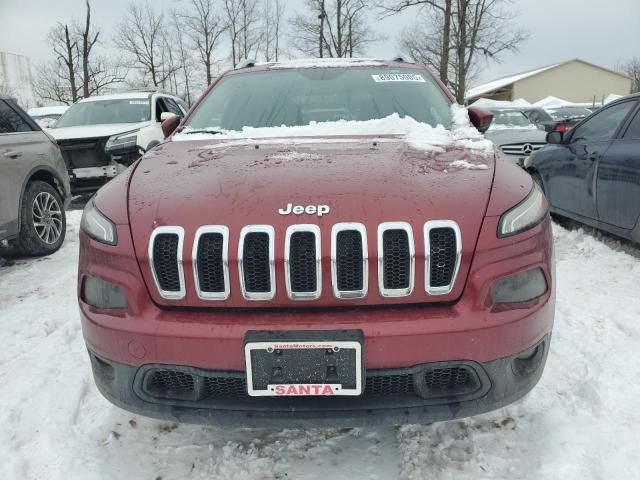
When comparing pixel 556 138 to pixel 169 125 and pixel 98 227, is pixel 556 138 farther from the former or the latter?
pixel 98 227

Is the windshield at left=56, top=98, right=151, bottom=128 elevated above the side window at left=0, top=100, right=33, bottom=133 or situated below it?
below

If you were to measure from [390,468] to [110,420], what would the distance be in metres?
1.33

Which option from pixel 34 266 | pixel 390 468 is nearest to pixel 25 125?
pixel 34 266

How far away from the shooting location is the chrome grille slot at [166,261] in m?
1.84

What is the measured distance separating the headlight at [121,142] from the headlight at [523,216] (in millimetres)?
7241

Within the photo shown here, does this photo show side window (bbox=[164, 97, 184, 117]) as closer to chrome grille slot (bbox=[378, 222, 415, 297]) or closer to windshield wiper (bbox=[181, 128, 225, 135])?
windshield wiper (bbox=[181, 128, 225, 135])

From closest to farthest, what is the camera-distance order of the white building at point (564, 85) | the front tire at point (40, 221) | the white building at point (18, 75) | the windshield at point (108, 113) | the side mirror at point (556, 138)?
the front tire at point (40, 221) → the side mirror at point (556, 138) → the windshield at point (108, 113) → the white building at point (18, 75) → the white building at point (564, 85)

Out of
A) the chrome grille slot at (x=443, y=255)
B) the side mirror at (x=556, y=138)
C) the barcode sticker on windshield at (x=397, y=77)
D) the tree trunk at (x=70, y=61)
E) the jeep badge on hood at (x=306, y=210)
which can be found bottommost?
the side mirror at (x=556, y=138)

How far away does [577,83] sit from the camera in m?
57.7

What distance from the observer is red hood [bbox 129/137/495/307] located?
181 cm

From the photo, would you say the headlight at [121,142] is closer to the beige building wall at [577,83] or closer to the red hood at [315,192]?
the red hood at [315,192]

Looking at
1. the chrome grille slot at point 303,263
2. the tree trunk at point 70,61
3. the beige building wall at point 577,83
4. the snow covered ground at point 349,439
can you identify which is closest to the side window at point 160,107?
the snow covered ground at point 349,439

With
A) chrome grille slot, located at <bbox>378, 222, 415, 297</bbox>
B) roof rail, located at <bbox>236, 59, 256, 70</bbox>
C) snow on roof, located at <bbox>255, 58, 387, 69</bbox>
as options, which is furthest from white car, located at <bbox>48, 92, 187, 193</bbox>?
chrome grille slot, located at <bbox>378, 222, 415, 297</bbox>

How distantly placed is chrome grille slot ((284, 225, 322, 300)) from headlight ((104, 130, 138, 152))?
706 centimetres
